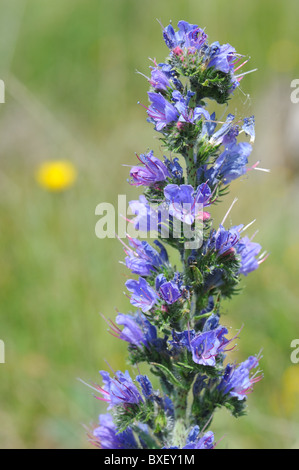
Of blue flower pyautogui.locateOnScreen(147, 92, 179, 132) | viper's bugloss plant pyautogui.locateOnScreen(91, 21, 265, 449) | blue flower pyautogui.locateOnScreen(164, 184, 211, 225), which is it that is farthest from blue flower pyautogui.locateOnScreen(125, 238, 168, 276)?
blue flower pyautogui.locateOnScreen(147, 92, 179, 132)

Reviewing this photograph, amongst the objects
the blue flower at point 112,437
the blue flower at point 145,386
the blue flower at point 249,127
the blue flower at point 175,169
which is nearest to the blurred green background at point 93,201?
the blue flower at point 249,127

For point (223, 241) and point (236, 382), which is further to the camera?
point (236, 382)

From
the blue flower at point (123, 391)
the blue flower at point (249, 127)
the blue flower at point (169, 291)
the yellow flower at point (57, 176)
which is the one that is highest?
the yellow flower at point (57, 176)

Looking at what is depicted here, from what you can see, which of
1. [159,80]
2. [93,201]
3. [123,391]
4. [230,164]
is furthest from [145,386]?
[93,201]

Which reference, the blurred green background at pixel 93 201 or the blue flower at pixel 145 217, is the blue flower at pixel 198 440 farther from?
the blue flower at pixel 145 217

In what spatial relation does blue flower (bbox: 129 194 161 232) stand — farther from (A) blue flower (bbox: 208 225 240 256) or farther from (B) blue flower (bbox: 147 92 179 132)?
(B) blue flower (bbox: 147 92 179 132)

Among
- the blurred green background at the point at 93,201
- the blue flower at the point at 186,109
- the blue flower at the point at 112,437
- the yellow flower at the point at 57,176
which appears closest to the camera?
the blue flower at the point at 186,109

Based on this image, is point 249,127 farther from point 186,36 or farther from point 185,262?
point 185,262
